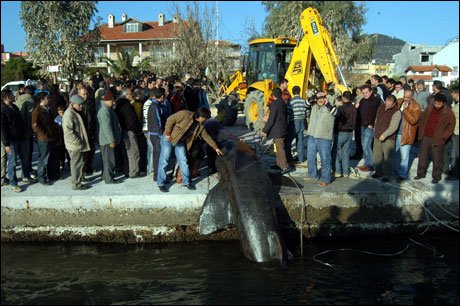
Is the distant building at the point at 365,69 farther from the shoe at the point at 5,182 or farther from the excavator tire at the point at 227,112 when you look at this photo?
the shoe at the point at 5,182

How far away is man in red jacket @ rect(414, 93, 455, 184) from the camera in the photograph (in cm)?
822

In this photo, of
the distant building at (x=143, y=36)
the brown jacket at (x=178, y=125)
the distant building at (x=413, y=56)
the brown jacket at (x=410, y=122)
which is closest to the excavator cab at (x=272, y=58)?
the brown jacket at (x=410, y=122)

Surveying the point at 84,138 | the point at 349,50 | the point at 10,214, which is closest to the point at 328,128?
the point at 84,138

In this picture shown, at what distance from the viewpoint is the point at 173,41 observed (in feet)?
99.2

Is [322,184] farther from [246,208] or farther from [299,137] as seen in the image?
[246,208]

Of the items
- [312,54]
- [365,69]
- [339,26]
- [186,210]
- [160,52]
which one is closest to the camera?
[186,210]

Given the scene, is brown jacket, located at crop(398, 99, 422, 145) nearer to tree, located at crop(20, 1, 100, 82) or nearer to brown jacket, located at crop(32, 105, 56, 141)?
tree, located at crop(20, 1, 100, 82)

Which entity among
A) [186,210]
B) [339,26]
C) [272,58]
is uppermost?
[339,26]

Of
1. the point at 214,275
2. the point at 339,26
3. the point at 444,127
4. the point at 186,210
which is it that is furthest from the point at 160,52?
the point at 214,275

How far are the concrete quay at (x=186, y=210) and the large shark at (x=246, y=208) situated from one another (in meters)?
0.40

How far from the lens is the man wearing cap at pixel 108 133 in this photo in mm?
7906

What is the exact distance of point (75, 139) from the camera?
765 centimetres

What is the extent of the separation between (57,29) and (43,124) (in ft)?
5.61

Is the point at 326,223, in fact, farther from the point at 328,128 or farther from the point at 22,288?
the point at 22,288
